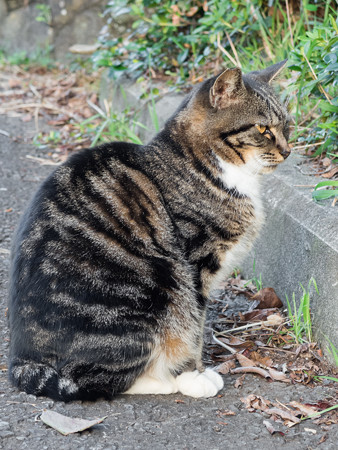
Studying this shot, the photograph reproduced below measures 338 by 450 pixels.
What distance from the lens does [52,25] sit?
8008mm

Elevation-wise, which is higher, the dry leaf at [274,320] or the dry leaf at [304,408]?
the dry leaf at [304,408]

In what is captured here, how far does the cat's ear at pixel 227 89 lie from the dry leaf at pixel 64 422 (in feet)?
4.75

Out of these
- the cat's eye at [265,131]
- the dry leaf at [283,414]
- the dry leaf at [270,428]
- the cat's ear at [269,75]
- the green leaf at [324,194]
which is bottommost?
the dry leaf at [283,414]

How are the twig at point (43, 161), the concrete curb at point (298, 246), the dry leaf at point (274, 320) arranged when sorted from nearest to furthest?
1. the concrete curb at point (298, 246)
2. the dry leaf at point (274, 320)
3. the twig at point (43, 161)

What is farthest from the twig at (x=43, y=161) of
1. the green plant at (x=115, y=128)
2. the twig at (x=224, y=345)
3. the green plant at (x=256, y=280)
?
the twig at (x=224, y=345)

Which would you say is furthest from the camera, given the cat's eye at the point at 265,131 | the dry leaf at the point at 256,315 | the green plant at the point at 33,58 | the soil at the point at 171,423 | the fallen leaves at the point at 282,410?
the green plant at the point at 33,58

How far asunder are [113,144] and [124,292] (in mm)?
757

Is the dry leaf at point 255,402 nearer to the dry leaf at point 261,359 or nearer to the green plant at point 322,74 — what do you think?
the dry leaf at point 261,359

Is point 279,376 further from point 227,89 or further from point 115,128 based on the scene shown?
point 115,128

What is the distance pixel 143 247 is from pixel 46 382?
0.66m

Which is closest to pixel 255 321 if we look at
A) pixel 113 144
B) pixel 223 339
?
pixel 223 339

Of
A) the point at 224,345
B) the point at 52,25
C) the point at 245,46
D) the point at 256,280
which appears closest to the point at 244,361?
the point at 224,345

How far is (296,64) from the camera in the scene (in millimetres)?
3391

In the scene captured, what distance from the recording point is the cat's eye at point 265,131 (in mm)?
2750
